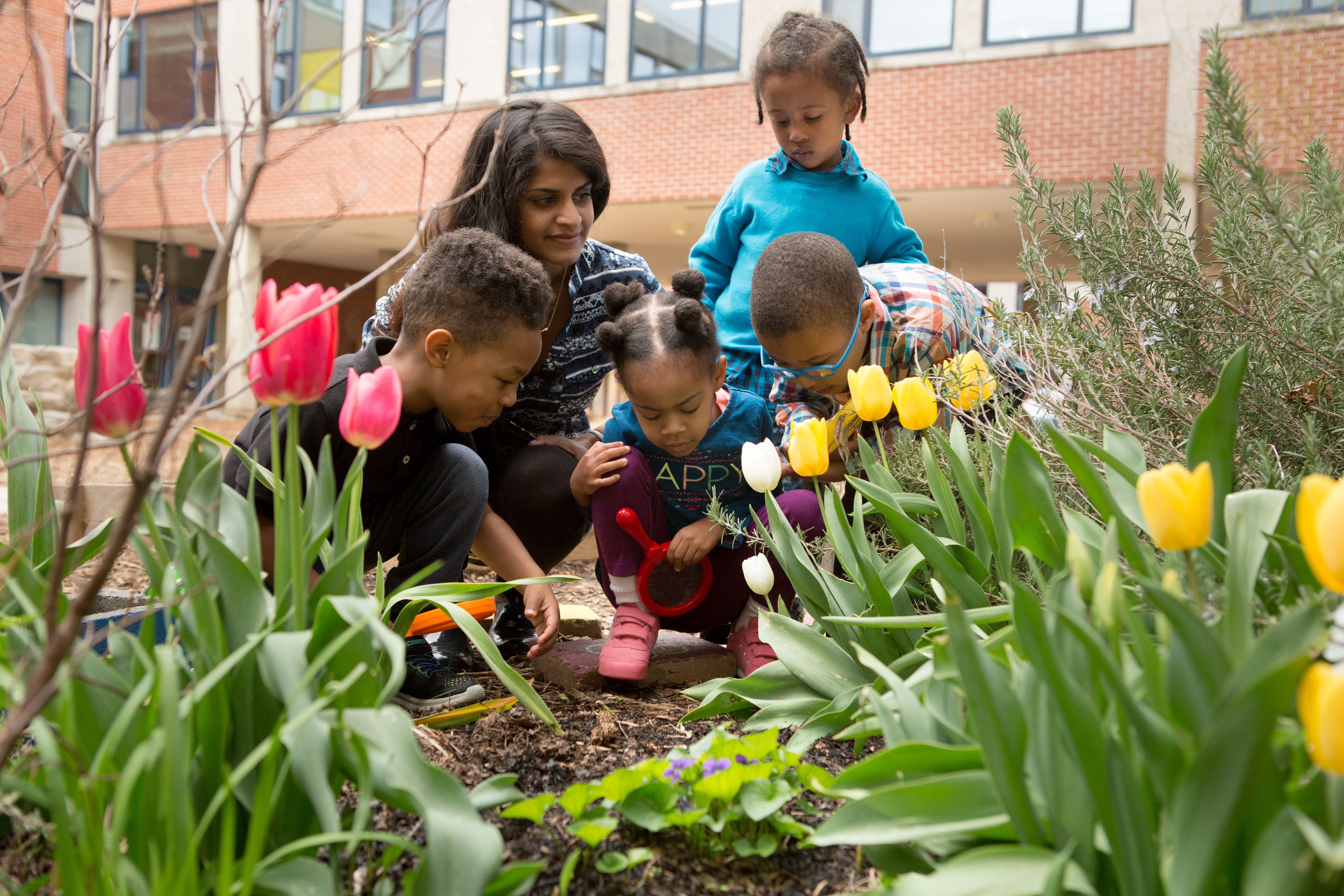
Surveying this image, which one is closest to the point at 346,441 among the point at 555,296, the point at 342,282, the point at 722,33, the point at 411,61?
the point at 555,296

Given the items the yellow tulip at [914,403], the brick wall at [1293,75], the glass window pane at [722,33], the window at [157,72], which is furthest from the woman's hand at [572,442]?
the window at [157,72]

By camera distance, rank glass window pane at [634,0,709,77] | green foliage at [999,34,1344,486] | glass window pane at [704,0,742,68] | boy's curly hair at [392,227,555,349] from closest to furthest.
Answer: green foliage at [999,34,1344,486], boy's curly hair at [392,227,555,349], glass window pane at [704,0,742,68], glass window pane at [634,0,709,77]

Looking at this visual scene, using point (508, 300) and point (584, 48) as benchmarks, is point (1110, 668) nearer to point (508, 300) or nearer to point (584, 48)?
point (508, 300)

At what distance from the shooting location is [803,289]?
224cm

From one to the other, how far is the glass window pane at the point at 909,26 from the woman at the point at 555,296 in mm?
9305

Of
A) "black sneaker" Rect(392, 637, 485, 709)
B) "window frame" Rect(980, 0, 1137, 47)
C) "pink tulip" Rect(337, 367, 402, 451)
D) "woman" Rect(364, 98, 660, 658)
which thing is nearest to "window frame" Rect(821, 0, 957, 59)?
"window frame" Rect(980, 0, 1137, 47)

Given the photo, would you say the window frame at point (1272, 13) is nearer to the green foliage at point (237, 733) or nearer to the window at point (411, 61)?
the green foliage at point (237, 733)

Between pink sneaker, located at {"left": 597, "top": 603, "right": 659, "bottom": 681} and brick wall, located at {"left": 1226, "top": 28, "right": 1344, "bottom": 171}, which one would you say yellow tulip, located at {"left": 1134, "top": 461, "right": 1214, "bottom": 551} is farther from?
brick wall, located at {"left": 1226, "top": 28, "right": 1344, "bottom": 171}

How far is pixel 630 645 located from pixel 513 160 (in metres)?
1.22

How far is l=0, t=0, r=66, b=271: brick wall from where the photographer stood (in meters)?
1.04

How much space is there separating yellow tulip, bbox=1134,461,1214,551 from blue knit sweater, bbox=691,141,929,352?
6.80ft

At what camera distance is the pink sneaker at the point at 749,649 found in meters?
2.08

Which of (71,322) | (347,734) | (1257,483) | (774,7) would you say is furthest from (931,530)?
(71,322)

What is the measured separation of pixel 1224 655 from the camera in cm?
81
